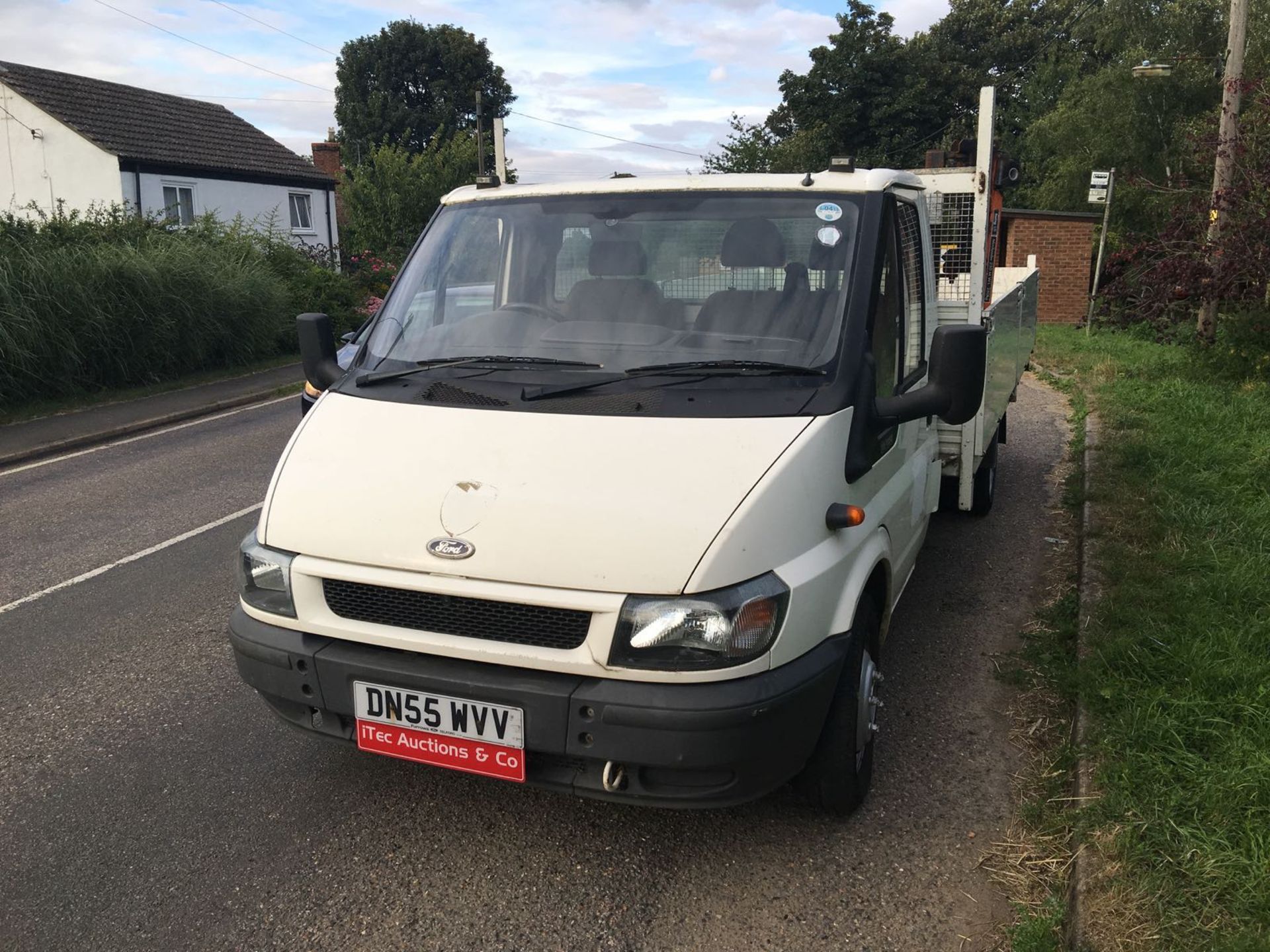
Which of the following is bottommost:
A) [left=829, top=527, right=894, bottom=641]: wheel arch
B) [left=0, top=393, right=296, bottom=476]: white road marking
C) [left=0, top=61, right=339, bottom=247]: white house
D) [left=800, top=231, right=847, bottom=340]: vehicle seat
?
[left=0, top=393, right=296, bottom=476]: white road marking

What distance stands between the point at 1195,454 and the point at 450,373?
20.9 ft

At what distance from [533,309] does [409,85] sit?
6604 centimetres

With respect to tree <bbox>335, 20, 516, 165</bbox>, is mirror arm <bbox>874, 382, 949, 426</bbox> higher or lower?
lower

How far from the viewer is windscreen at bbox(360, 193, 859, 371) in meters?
3.52

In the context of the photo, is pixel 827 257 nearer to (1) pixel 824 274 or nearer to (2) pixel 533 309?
(1) pixel 824 274

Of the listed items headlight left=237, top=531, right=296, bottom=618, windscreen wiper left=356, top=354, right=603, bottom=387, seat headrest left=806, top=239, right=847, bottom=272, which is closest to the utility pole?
seat headrest left=806, top=239, right=847, bottom=272

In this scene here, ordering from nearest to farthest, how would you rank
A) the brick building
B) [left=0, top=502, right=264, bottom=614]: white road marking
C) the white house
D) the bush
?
[left=0, top=502, right=264, bottom=614]: white road marking → the bush → the brick building → the white house

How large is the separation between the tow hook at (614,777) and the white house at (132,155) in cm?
2468

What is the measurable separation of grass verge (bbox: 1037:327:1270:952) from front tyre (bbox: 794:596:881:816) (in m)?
0.69

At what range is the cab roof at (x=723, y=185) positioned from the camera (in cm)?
379

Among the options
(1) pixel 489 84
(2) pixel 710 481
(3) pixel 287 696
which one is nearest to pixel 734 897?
(2) pixel 710 481

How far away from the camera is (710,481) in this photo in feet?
9.45

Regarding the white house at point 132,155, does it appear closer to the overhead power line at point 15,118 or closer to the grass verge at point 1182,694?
the overhead power line at point 15,118

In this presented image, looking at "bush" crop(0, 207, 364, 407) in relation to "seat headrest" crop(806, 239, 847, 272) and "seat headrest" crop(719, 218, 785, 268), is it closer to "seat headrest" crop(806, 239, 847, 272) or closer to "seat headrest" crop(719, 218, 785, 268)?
"seat headrest" crop(719, 218, 785, 268)
